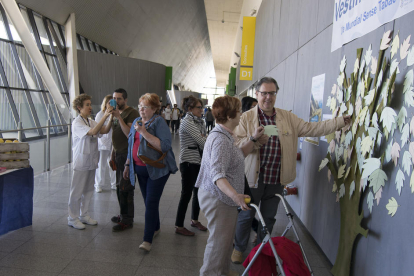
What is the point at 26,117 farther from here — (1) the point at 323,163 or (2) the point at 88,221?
(1) the point at 323,163

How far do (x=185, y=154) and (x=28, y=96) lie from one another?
9886 millimetres

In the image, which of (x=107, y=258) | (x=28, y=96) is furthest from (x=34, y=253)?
(x=28, y=96)

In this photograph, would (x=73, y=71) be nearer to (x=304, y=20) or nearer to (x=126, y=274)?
(x=304, y=20)

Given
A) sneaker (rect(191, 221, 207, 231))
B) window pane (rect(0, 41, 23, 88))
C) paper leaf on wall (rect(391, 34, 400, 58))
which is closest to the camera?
paper leaf on wall (rect(391, 34, 400, 58))

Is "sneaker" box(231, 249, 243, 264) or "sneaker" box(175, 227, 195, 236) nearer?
"sneaker" box(231, 249, 243, 264)

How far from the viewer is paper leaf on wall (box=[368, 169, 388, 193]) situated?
226cm

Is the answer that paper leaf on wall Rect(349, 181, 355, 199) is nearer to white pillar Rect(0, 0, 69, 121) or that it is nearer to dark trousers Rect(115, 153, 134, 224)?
dark trousers Rect(115, 153, 134, 224)

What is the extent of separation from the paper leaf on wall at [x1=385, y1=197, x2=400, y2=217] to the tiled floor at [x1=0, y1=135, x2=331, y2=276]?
4.45 feet

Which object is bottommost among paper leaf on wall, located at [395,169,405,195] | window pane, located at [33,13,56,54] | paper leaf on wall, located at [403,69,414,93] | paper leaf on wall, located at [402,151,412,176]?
paper leaf on wall, located at [395,169,405,195]

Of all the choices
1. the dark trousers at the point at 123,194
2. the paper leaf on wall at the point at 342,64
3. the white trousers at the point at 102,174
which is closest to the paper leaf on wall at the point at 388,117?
the paper leaf on wall at the point at 342,64

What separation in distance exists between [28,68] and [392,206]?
12901 mm

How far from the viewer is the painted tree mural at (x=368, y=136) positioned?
2.10 m

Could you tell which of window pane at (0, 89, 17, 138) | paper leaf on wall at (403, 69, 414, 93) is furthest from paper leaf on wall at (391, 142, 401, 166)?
window pane at (0, 89, 17, 138)

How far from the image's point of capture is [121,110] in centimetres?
436
